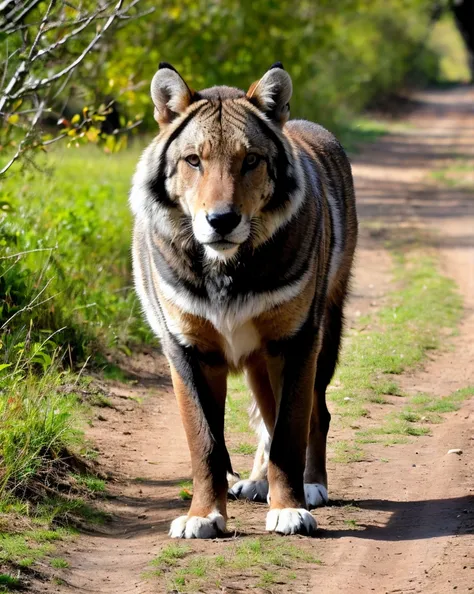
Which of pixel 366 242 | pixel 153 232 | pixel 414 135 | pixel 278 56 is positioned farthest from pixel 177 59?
pixel 414 135

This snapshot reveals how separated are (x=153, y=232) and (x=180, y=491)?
4.51 feet

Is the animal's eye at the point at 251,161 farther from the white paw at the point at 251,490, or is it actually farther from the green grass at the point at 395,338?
the green grass at the point at 395,338

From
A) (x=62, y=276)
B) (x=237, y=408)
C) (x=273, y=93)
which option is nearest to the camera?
(x=273, y=93)

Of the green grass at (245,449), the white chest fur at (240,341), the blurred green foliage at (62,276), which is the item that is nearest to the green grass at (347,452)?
the green grass at (245,449)

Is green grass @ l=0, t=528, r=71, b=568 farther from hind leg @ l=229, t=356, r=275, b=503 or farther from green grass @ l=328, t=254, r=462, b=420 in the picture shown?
green grass @ l=328, t=254, r=462, b=420

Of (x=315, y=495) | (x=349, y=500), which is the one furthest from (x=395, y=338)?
(x=315, y=495)

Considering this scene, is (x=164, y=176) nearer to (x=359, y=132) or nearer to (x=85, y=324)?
(x=85, y=324)

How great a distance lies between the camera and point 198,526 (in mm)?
4793

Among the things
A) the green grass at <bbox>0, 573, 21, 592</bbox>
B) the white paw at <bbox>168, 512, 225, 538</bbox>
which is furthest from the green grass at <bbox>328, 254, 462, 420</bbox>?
the green grass at <bbox>0, 573, 21, 592</bbox>

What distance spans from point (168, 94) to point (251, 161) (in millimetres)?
586

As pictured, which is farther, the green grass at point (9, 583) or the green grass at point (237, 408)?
the green grass at point (237, 408)

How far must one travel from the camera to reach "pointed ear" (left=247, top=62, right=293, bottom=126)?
5.10 m

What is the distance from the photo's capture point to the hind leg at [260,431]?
5.45 metres

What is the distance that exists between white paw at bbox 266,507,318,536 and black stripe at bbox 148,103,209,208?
1490 millimetres
